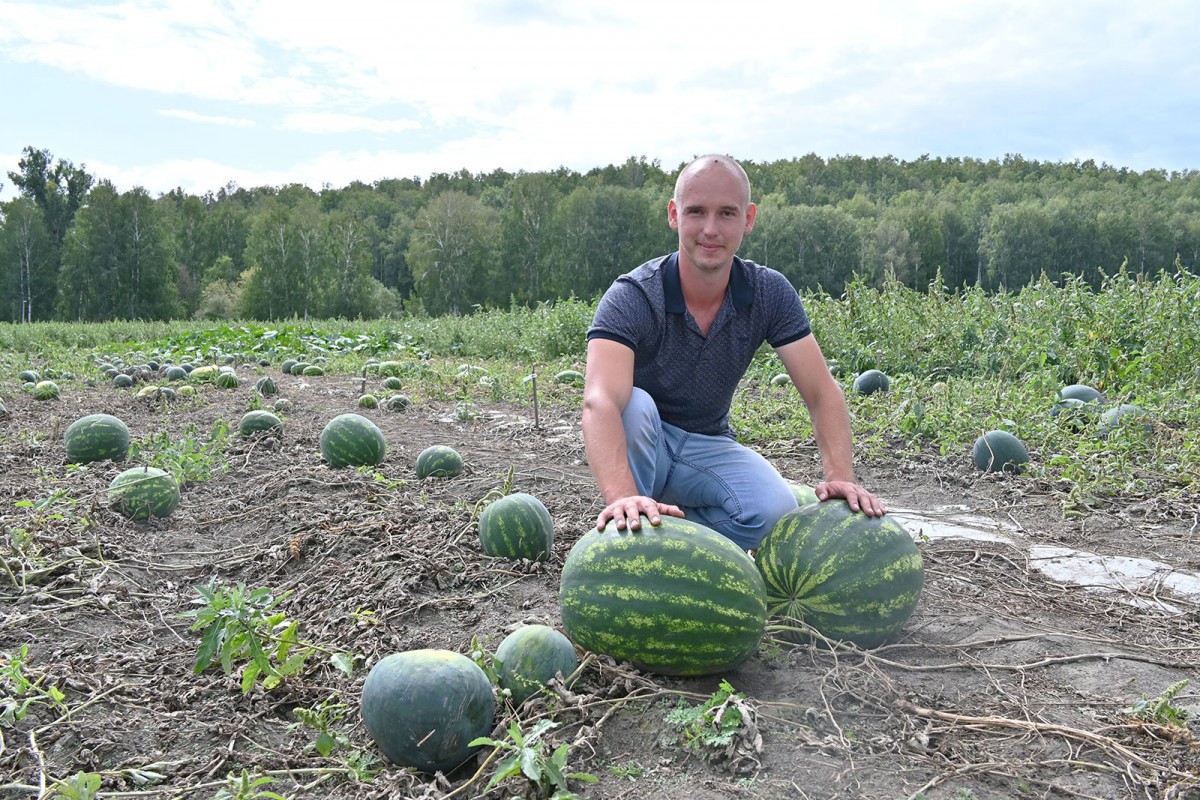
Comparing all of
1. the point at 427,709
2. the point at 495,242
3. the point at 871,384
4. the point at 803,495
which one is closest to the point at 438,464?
the point at 803,495

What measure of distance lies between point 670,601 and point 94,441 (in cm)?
495

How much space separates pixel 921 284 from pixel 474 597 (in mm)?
66323

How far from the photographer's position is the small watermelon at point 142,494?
4590mm

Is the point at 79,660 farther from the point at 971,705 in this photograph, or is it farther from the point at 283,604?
the point at 971,705

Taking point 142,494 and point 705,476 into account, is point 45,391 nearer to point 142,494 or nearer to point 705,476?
point 142,494

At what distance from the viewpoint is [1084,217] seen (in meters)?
59.2

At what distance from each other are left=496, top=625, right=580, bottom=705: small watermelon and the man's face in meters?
1.62

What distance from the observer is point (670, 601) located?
246cm

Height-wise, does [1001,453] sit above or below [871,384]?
below

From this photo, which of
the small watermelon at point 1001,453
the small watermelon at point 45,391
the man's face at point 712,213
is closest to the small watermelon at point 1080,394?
the small watermelon at point 1001,453

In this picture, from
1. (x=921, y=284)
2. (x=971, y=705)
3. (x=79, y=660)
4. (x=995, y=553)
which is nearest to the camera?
(x=971, y=705)

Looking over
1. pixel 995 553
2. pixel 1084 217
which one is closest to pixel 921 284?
pixel 1084 217

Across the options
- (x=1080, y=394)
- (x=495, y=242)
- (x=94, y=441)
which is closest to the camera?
(x=94, y=441)

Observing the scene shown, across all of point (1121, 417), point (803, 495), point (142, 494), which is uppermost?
point (1121, 417)
